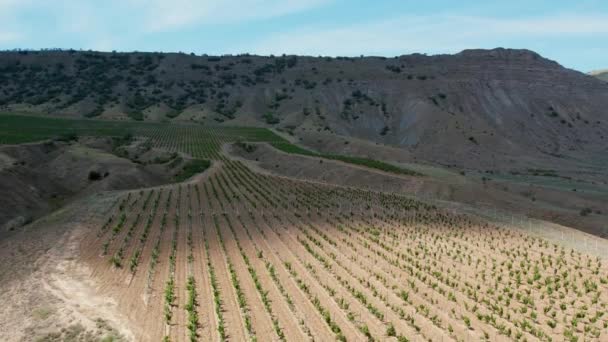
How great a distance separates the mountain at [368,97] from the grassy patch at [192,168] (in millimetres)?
38267

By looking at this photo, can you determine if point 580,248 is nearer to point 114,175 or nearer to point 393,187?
point 393,187

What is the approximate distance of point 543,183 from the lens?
216 ft

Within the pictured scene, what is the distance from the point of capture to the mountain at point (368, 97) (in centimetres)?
10456

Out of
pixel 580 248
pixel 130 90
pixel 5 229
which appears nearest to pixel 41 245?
pixel 5 229

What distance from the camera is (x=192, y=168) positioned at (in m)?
63.0

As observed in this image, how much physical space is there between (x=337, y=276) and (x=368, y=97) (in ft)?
358

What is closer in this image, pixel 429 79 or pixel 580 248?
pixel 580 248

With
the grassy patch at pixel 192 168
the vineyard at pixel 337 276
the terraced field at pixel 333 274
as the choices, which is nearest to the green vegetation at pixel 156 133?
the grassy patch at pixel 192 168

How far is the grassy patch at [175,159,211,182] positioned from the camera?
196ft

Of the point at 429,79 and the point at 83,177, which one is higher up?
the point at 429,79

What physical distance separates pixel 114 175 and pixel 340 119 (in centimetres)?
7418

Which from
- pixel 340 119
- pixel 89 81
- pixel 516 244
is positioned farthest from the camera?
pixel 89 81

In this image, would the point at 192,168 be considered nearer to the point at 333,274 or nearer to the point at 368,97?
the point at 333,274

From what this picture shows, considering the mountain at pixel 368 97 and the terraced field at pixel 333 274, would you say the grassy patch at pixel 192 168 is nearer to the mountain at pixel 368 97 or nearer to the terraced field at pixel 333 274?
the terraced field at pixel 333 274
